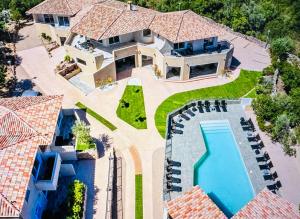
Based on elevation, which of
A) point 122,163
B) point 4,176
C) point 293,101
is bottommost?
point 122,163

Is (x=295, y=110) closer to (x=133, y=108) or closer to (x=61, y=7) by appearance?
(x=133, y=108)

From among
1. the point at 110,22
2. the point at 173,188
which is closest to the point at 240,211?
the point at 173,188

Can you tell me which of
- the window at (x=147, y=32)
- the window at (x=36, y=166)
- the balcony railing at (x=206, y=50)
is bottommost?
the window at (x=36, y=166)

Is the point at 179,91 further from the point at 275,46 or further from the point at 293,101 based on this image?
the point at 275,46

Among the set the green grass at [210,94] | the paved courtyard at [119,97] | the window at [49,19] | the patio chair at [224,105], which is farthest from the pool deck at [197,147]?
the window at [49,19]

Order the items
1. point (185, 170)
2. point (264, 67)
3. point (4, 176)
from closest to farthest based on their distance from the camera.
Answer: point (4, 176), point (185, 170), point (264, 67)

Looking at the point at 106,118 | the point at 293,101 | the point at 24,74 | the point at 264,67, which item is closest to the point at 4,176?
the point at 106,118

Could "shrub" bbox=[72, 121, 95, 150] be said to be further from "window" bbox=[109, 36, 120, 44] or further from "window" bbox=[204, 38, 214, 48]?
"window" bbox=[204, 38, 214, 48]

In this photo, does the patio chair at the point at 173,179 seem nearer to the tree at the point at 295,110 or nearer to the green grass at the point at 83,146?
the green grass at the point at 83,146
